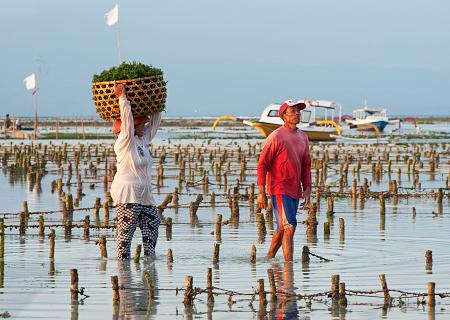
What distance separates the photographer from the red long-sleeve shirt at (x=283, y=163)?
39.3 feet

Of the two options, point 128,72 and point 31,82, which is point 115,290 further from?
A: point 31,82

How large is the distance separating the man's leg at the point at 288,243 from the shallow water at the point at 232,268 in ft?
0.37

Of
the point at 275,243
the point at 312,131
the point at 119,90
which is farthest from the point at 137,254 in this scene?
the point at 312,131

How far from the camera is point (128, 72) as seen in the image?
468 inches

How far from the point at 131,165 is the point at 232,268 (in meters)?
1.50

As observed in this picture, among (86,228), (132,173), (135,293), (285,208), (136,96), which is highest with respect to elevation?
(136,96)

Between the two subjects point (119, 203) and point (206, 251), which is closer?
point (119, 203)

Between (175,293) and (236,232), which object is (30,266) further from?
(236,232)

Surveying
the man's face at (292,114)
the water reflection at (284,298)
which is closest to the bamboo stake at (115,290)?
the water reflection at (284,298)

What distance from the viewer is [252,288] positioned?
10.5 metres

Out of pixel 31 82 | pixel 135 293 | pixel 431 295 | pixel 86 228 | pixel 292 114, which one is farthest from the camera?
pixel 31 82

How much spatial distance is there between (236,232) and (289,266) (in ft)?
12.6

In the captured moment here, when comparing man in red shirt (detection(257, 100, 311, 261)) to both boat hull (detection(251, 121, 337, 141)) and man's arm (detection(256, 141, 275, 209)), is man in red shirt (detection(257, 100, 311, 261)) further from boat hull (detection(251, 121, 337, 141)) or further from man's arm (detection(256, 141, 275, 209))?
boat hull (detection(251, 121, 337, 141))

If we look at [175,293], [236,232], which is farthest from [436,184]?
[175,293]
